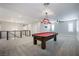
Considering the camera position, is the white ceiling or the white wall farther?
the white wall

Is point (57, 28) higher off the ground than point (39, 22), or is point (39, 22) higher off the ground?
point (39, 22)

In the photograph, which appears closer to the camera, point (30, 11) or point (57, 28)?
point (30, 11)

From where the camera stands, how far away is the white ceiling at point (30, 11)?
7.16 feet

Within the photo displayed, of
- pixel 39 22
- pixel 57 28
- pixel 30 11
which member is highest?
pixel 30 11

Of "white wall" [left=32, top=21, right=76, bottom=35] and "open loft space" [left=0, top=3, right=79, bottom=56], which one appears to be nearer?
"open loft space" [left=0, top=3, right=79, bottom=56]

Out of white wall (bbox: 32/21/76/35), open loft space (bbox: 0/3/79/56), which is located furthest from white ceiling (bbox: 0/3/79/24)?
white wall (bbox: 32/21/76/35)

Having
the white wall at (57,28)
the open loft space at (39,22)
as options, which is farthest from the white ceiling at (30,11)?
the white wall at (57,28)

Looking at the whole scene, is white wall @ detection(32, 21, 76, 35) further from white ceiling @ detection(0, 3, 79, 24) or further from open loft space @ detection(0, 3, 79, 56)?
white ceiling @ detection(0, 3, 79, 24)

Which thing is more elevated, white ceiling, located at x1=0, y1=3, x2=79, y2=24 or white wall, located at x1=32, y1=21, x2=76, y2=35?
white ceiling, located at x1=0, y1=3, x2=79, y2=24

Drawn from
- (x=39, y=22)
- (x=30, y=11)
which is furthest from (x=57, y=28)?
(x=30, y=11)

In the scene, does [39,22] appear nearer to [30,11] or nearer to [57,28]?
[30,11]

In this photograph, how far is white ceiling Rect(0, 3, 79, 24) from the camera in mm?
2182

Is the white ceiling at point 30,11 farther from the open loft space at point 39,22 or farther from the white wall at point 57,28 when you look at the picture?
the white wall at point 57,28

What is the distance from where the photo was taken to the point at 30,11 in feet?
7.78
